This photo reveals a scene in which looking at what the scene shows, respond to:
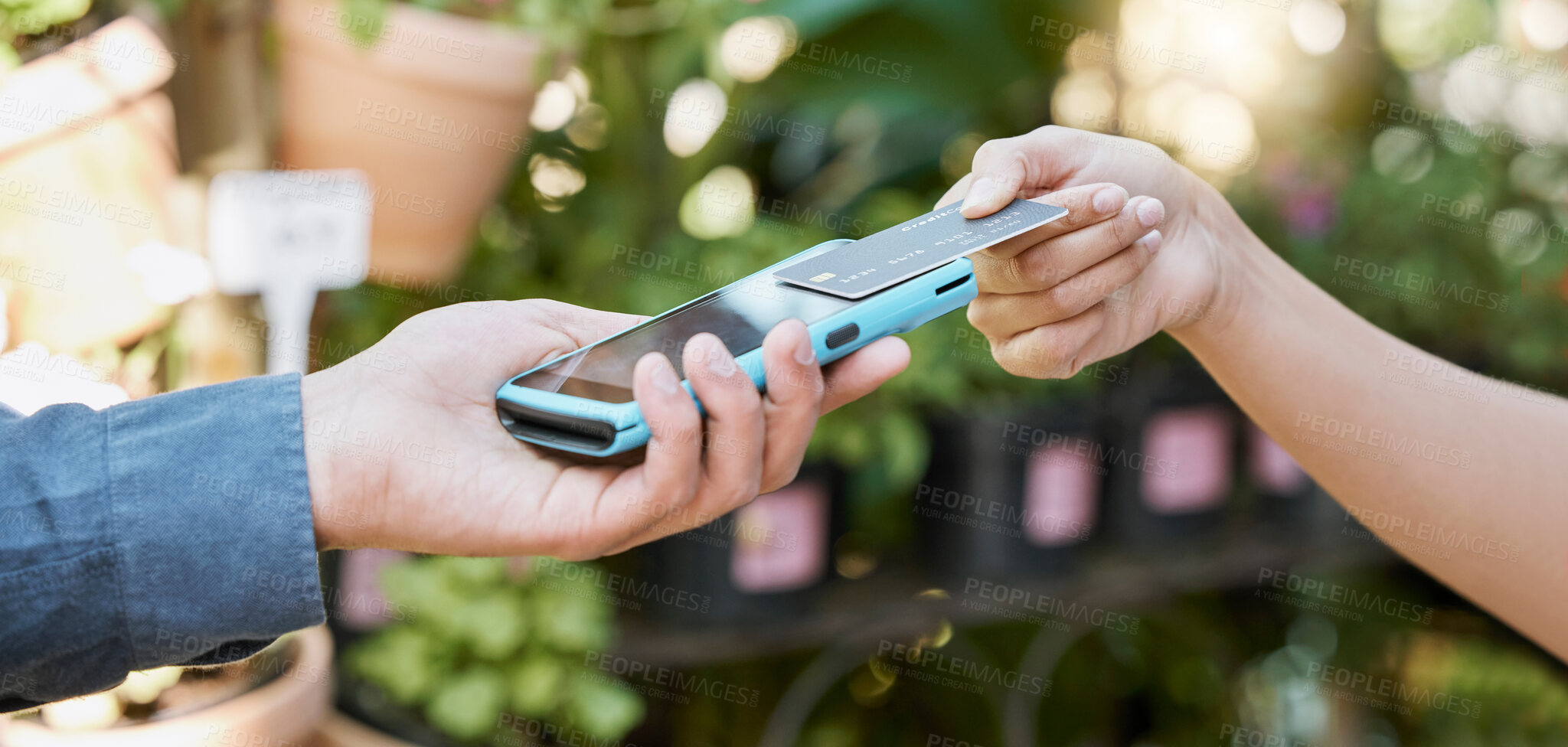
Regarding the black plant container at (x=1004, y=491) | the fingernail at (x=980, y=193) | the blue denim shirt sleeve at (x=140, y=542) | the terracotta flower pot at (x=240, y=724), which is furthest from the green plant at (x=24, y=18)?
the black plant container at (x=1004, y=491)

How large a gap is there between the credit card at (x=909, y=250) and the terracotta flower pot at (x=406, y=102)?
40 cm

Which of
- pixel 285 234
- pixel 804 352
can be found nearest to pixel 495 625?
pixel 285 234

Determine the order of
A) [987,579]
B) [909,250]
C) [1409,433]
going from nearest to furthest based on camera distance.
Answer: [909,250] → [1409,433] → [987,579]

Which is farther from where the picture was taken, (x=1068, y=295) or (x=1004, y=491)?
(x=1004, y=491)

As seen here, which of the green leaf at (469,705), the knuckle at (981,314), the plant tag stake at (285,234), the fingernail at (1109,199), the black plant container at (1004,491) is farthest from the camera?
the black plant container at (1004,491)

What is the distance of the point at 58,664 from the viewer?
48 centimetres

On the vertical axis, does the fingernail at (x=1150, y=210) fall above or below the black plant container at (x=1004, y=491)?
above

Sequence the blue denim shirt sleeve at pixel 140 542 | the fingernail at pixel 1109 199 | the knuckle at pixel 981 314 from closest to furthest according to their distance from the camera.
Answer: the blue denim shirt sleeve at pixel 140 542 < the fingernail at pixel 1109 199 < the knuckle at pixel 981 314

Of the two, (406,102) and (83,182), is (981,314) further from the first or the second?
(83,182)

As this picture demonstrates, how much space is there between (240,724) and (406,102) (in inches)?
21.1

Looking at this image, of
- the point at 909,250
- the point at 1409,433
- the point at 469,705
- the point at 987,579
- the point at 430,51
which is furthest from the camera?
the point at 987,579

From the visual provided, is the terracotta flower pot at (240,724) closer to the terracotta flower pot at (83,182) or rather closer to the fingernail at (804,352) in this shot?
the terracotta flower pot at (83,182)

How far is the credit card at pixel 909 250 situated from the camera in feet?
1.87

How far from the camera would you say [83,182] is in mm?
755
